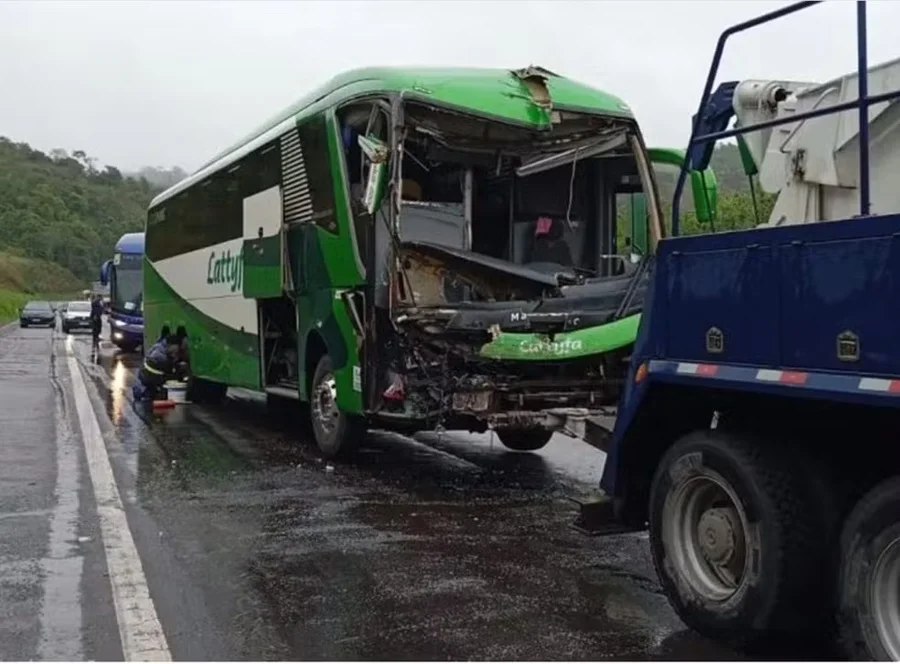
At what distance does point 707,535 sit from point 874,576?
1.00 metres

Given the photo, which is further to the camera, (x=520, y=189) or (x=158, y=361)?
(x=158, y=361)

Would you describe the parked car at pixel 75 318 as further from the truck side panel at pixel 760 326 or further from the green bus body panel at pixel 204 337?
the truck side panel at pixel 760 326

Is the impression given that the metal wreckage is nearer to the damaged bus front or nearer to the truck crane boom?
the damaged bus front

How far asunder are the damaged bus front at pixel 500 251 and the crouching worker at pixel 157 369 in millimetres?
6634

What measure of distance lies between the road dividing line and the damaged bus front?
2.20 meters

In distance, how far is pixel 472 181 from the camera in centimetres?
981

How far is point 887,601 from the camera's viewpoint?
4.01 metres

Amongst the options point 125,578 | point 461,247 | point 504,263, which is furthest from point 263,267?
point 125,578

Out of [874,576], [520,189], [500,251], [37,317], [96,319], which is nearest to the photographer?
[874,576]

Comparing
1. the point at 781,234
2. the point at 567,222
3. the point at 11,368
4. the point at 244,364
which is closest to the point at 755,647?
the point at 781,234

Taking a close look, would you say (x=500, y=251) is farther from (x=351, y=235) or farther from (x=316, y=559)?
(x=316, y=559)

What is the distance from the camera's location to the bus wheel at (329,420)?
10039mm

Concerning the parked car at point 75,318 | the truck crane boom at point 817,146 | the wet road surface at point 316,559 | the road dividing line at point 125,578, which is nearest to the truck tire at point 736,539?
the wet road surface at point 316,559

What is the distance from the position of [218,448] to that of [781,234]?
26.9ft
